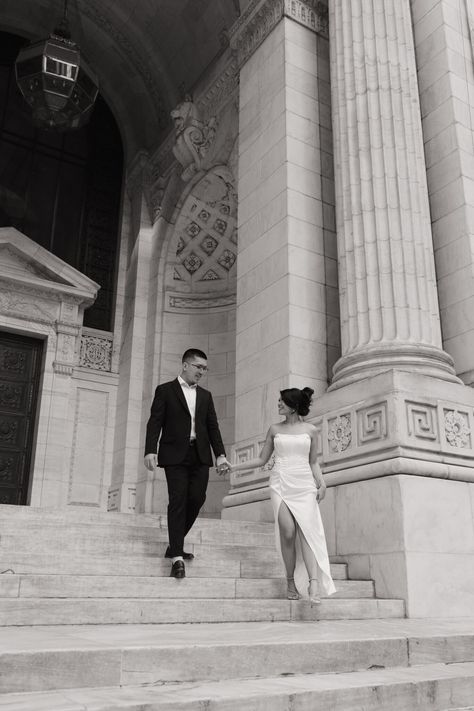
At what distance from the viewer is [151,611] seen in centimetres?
471

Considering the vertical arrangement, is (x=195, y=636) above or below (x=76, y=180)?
below

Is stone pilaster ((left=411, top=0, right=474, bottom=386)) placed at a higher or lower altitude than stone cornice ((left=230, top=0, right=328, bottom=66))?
lower

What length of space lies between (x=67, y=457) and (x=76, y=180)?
6.83m

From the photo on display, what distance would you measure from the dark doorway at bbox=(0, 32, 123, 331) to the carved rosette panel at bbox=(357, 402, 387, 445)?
384 inches

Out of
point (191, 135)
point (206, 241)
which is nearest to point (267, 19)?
point (191, 135)

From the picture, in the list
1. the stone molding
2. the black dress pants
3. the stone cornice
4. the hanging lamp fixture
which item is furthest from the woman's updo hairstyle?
the stone molding

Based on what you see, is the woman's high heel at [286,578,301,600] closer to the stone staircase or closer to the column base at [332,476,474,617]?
the stone staircase

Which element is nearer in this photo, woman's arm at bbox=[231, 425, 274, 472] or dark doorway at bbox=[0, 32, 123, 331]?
woman's arm at bbox=[231, 425, 274, 472]

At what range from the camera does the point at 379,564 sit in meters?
6.73

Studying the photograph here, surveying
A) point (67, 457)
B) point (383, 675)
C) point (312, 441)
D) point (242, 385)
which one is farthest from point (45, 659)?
point (67, 457)

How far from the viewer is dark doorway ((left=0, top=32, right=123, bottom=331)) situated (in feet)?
52.0

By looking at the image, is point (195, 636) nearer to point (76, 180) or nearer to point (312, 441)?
point (312, 441)

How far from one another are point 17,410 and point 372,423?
8871mm

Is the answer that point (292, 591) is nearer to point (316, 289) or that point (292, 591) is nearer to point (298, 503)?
point (298, 503)
